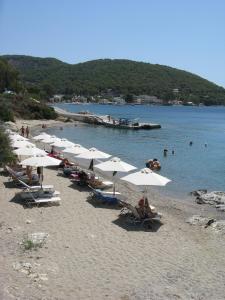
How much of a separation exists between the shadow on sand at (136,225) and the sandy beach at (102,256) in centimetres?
7

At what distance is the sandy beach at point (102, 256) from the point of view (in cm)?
1012

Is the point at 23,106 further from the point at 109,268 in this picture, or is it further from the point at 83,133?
the point at 109,268

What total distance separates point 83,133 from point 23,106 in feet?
61.1

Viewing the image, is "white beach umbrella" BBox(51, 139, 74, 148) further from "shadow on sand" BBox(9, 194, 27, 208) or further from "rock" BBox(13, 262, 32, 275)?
"rock" BBox(13, 262, 32, 275)

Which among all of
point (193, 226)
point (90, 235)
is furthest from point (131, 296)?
point (193, 226)

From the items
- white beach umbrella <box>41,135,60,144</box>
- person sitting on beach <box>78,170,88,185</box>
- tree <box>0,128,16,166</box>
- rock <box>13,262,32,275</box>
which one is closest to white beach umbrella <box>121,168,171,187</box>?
person sitting on beach <box>78,170,88,185</box>

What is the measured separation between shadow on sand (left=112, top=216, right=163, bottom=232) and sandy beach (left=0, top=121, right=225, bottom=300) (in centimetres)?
7

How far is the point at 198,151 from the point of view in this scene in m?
48.9

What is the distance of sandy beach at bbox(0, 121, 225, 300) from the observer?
10125 mm

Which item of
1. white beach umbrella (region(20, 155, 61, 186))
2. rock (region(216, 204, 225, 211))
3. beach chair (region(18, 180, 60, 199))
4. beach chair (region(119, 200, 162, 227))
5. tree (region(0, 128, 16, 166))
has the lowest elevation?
rock (region(216, 204, 225, 211))

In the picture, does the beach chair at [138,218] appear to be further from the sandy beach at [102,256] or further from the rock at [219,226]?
the rock at [219,226]

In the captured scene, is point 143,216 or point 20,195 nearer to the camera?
point 143,216

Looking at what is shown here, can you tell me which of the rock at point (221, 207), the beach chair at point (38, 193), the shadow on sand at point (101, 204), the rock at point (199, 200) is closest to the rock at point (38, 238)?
the beach chair at point (38, 193)

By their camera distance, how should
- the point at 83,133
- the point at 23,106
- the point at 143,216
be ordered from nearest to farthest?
1. the point at 143,216
2. the point at 83,133
3. the point at 23,106
